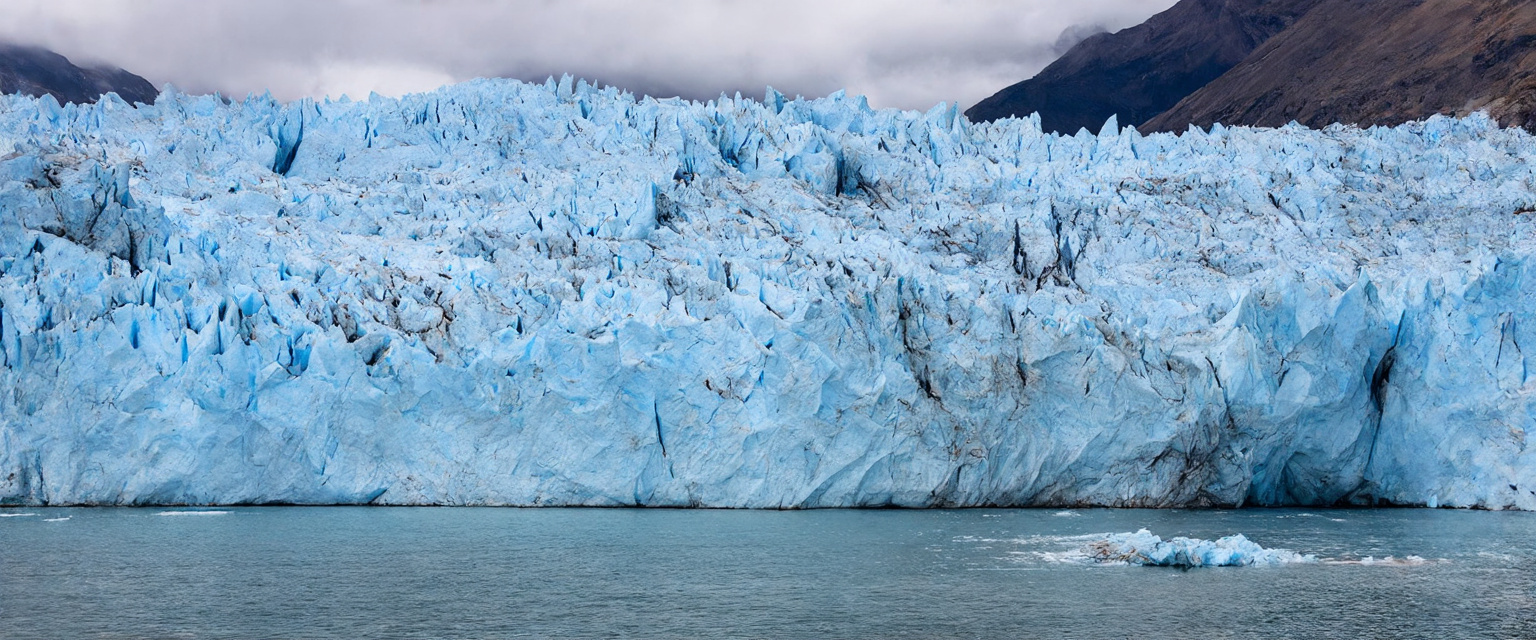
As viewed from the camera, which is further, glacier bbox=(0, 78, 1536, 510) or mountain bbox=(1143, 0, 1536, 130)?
mountain bbox=(1143, 0, 1536, 130)

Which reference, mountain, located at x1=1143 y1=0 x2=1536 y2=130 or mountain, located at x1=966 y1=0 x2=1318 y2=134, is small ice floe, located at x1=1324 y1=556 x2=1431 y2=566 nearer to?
mountain, located at x1=1143 y1=0 x2=1536 y2=130

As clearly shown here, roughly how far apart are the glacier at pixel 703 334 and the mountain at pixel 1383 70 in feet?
Result: 76.3

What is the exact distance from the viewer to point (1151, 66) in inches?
2948

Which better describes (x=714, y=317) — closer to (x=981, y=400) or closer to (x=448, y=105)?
(x=981, y=400)

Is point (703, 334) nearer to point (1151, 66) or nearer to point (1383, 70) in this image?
point (1383, 70)

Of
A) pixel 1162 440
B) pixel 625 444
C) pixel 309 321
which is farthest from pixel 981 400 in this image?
pixel 309 321

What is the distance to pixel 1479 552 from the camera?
16094mm

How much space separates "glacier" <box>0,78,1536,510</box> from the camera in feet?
64.2

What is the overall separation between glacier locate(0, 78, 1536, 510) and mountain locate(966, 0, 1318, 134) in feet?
157

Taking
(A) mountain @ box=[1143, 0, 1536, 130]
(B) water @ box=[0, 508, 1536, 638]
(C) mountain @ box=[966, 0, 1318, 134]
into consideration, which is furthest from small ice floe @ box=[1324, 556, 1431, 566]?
(C) mountain @ box=[966, 0, 1318, 134]

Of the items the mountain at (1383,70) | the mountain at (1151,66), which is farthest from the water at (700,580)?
the mountain at (1151,66)

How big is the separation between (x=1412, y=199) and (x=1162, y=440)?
999 cm

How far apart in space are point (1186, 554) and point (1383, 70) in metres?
46.7

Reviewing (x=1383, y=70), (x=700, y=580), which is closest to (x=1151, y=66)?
(x=1383, y=70)
